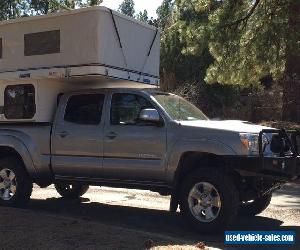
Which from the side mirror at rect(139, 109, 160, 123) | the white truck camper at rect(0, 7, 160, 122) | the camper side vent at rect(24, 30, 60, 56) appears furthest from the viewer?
the camper side vent at rect(24, 30, 60, 56)

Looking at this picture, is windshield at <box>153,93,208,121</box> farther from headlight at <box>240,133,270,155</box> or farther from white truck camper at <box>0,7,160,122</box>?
headlight at <box>240,133,270,155</box>

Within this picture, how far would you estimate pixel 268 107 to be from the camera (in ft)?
84.5

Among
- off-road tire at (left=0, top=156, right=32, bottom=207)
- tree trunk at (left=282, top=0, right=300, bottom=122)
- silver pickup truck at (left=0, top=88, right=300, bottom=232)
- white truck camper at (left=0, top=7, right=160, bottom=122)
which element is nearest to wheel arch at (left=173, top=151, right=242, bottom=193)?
silver pickup truck at (left=0, top=88, right=300, bottom=232)

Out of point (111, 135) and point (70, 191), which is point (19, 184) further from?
point (111, 135)

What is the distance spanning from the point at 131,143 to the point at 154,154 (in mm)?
416

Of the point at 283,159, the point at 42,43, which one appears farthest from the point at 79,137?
the point at 283,159

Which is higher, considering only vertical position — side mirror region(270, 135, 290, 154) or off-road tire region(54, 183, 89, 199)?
Answer: side mirror region(270, 135, 290, 154)

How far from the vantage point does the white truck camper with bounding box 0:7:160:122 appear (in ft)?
27.7

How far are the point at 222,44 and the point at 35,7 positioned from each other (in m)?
17.0

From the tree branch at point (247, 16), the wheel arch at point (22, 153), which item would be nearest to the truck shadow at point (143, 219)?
the wheel arch at point (22, 153)

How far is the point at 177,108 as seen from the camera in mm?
8195

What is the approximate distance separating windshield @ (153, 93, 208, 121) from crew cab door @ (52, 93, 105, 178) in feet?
3.17

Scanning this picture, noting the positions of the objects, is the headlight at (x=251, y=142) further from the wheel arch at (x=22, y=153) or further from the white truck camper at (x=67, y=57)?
the wheel arch at (x=22, y=153)

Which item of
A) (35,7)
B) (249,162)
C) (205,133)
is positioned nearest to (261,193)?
(249,162)
